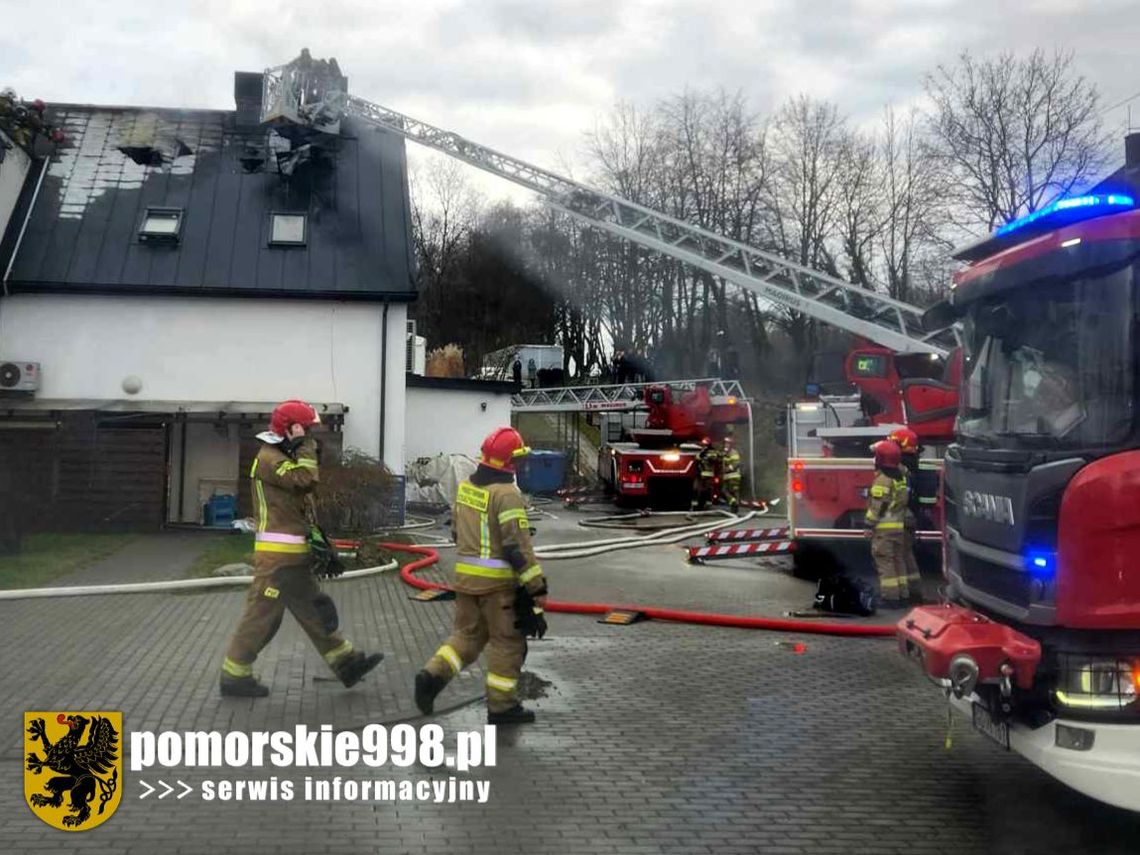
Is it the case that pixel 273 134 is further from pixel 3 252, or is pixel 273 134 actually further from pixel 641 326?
pixel 641 326

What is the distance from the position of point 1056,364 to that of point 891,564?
5808mm

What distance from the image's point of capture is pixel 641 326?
40750mm

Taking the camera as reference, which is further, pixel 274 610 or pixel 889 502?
pixel 889 502

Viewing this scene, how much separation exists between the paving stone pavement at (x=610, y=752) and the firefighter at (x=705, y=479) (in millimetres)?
13039

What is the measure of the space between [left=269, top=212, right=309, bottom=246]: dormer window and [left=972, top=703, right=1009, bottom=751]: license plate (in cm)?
1668

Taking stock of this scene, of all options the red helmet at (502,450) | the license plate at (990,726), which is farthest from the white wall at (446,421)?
the license plate at (990,726)

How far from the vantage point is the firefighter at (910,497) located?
418 inches

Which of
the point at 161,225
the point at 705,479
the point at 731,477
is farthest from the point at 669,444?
the point at 161,225

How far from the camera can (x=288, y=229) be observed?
2011cm

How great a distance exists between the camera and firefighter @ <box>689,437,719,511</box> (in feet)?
75.0

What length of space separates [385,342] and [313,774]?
13903 millimetres

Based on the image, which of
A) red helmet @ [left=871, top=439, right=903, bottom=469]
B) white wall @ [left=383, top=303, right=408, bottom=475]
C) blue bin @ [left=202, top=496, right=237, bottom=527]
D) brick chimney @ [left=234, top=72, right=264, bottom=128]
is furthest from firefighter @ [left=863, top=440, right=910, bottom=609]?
brick chimney @ [left=234, top=72, right=264, bottom=128]

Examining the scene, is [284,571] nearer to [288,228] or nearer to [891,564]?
[891,564]

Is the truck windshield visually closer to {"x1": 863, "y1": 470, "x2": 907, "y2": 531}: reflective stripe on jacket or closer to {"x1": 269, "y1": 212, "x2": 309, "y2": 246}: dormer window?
{"x1": 863, "y1": 470, "x2": 907, "y2": 531}: reflective stripe on jacket
